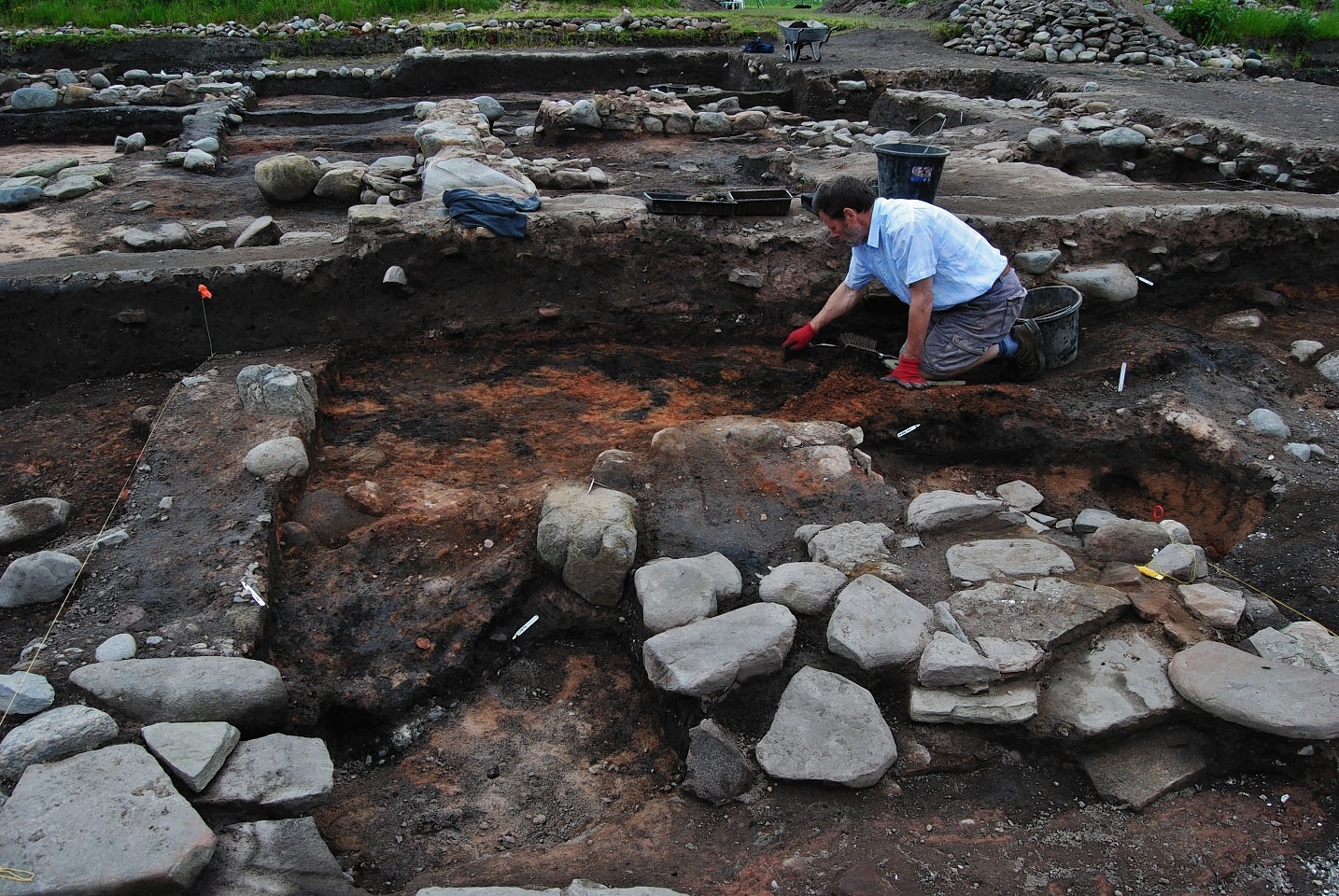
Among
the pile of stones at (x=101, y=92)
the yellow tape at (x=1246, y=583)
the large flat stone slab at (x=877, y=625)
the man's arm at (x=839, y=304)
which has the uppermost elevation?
the pile of stones at (x=101, y=92)

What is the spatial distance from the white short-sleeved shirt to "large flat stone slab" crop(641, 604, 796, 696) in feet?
6.97

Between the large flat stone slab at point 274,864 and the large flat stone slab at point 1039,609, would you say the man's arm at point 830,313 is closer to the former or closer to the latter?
the large flat stone slab at point 1039,609

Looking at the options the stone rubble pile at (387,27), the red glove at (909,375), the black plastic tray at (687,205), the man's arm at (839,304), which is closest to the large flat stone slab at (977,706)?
the red glove at (909,375)

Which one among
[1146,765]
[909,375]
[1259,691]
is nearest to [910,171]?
[909,375]

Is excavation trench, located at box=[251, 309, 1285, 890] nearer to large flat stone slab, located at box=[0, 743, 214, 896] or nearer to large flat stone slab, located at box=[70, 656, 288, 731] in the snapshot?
large flat stone slab, located at box=[70, 656, 288, 731]

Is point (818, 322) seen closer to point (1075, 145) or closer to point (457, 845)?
point (457, 845)

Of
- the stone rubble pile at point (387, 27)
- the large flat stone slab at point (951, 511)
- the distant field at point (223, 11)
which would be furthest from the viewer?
the distant field at point (223, 11)

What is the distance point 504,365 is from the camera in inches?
188

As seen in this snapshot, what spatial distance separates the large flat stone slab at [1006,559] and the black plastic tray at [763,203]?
275cm

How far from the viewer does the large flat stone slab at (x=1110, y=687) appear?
2.43 m

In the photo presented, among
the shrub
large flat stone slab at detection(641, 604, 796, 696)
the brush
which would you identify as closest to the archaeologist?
the brush

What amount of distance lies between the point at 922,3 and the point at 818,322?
13366 millimetres

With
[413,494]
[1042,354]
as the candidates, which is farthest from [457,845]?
[1042,354]

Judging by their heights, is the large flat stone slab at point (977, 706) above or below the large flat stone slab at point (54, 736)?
below
